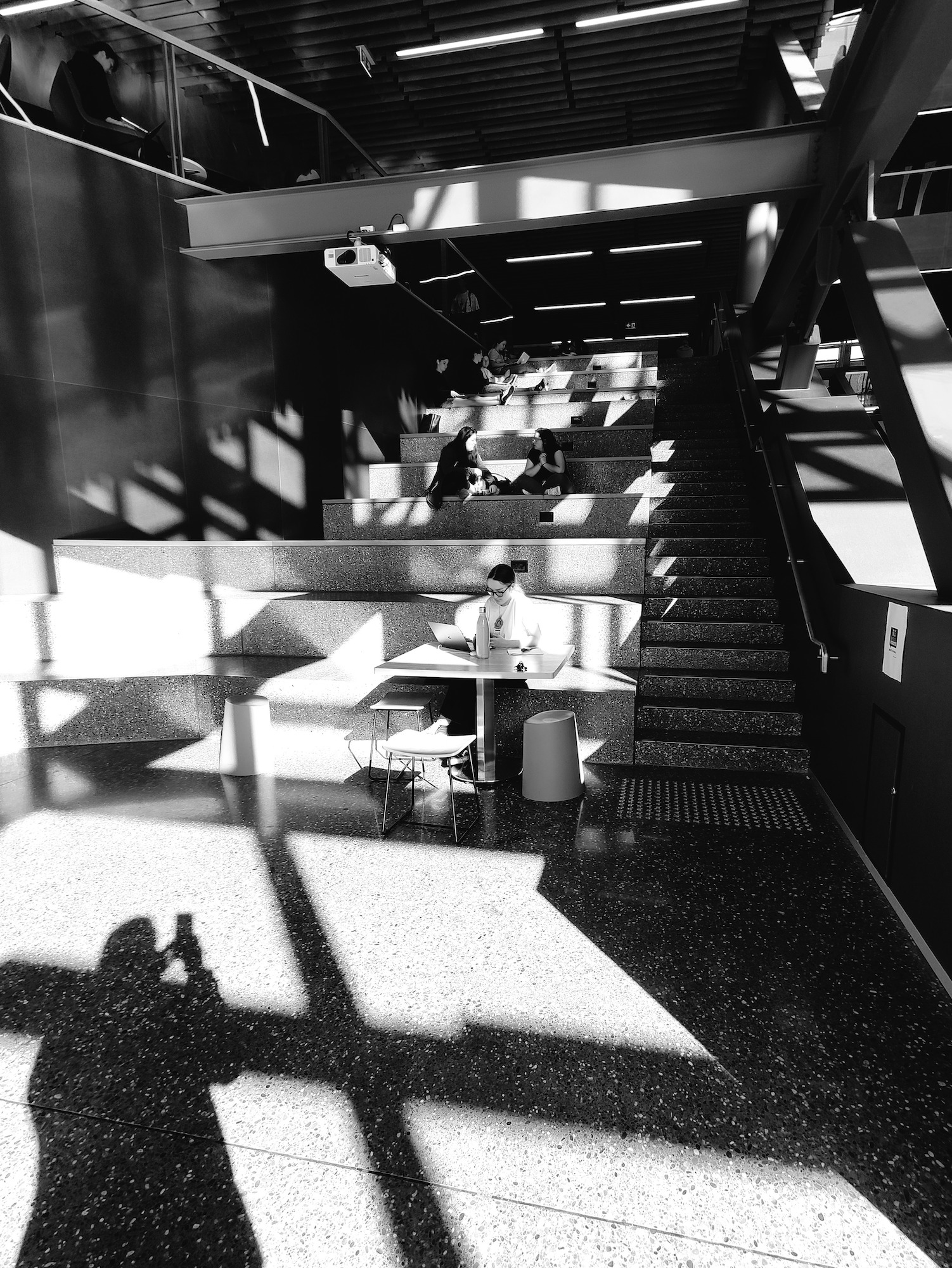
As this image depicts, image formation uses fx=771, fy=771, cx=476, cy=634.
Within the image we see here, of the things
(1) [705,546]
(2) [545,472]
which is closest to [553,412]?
(2) [545,472]

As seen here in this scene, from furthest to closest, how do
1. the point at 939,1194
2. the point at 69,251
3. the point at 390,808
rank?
the point at 69,251 → the point at 390,808 → the point at 939,1194

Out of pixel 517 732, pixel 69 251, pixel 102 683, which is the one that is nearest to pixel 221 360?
pixel 69 251

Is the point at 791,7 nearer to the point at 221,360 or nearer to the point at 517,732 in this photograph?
the point at 221,360

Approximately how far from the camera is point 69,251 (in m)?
6.32

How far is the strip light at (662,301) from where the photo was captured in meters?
17.6

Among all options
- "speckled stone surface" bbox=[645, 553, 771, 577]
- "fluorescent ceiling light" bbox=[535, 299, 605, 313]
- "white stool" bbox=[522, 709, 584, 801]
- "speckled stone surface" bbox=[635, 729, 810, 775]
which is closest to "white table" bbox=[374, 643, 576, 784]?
"white stool" bbox=[522, 709, 584, 801]

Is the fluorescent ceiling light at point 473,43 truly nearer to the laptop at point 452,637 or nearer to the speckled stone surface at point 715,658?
the speckled stone surface at point 715,658

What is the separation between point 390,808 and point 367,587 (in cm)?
276

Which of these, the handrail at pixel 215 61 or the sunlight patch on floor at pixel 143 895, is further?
the handrail at pixel 215 61

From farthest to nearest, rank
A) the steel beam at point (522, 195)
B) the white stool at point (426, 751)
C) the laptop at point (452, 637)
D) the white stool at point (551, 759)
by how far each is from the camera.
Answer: the steel beam at point (522, 195) < the laptop at point (452, 637) < the white stool at point (551, 759) < the white stool at point (426, 751)

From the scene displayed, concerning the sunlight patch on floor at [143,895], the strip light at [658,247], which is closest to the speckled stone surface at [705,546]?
the sunlight patch on floor at [143,895]

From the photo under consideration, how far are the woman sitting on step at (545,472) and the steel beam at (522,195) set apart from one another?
2111 mm

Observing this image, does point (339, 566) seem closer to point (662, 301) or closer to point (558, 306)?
point (558, 306)

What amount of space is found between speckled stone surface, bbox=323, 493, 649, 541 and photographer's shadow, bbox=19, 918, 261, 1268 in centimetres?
500
